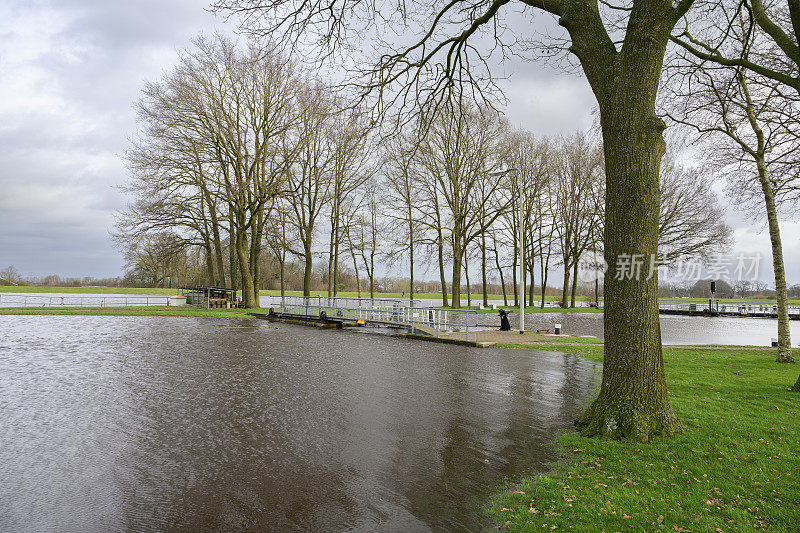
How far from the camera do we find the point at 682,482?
439cm

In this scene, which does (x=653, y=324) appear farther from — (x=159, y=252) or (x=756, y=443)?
(x=159, y=252)

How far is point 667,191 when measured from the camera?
37.6 m

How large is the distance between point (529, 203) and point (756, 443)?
35.4 meters

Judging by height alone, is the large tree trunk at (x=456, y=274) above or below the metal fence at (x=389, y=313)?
above

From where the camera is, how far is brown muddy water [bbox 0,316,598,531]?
3.95 m

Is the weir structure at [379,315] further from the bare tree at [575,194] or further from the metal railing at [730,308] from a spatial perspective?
the metal railing at [730,308]

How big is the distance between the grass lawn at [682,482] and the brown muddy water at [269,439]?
418 mm

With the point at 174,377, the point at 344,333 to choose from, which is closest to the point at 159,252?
the point at 344,333

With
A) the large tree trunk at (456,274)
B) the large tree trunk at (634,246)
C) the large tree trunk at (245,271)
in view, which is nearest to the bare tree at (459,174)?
the large tree trunk at (456,274)

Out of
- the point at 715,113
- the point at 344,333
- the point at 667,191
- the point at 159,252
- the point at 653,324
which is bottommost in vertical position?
the point at 344,333

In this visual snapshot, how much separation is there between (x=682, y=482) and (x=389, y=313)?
58.8 ft

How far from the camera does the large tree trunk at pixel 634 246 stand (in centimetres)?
563

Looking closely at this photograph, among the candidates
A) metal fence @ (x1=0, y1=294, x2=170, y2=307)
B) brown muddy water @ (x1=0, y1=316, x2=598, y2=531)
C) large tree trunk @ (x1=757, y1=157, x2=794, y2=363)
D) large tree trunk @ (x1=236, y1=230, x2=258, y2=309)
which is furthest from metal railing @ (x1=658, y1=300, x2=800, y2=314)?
metal fence @ (x1=0, y1=294, x2=170, y2=307)

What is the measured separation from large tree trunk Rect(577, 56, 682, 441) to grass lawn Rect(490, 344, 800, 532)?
15.7 inches
